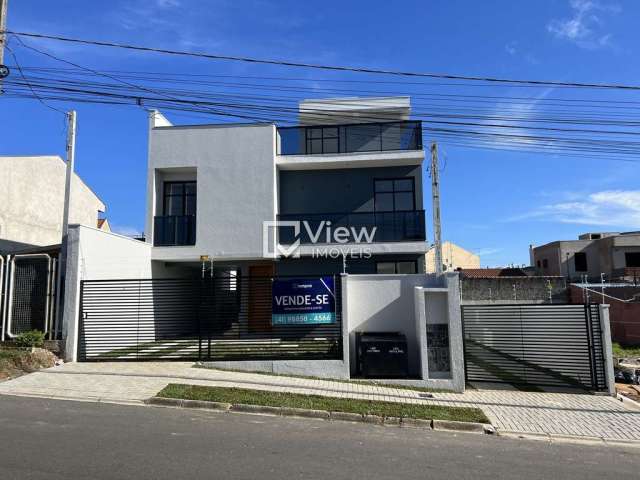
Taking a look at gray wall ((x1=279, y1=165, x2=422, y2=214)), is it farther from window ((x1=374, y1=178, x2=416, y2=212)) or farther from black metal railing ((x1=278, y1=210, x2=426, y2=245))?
black metal railing ((x1=278, y1=210, x2=426, y2=245))

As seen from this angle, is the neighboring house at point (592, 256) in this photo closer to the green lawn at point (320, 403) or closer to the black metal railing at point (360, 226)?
the black metal railing at point (360, 226)

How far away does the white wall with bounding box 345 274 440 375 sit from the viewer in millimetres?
11836

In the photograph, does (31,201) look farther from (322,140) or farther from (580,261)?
(580,261)

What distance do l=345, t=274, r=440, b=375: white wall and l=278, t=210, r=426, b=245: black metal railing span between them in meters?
4.81

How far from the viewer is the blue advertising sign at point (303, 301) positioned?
1156 cm

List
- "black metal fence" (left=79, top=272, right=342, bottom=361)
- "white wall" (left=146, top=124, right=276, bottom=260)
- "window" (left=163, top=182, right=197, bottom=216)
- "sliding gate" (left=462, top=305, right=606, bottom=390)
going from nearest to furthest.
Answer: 1. "sliding gate" (left=462, top=305, right=606, bottom=390)
2. "black metal fence" (left=79, top=272, right=342, bottom=361)
3. "white wall" (left=146, top=124, right=276, bottom=260)
4. "window" (left=163, top=182, right=197, bottom=216)

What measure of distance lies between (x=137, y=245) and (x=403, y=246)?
346 inches

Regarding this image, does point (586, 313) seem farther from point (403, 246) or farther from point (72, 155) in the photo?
point (72, 155)

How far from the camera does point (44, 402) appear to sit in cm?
816

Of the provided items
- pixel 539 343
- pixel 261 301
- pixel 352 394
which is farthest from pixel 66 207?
pixel 539 343

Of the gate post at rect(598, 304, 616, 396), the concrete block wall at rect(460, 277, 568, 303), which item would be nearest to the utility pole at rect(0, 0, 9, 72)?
the gate post at rect(598, 304, 616, 396)

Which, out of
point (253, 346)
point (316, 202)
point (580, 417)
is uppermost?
point (316, 202)

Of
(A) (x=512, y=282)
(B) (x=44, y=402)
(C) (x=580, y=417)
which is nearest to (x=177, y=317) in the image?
(B) (x=44, y=402)

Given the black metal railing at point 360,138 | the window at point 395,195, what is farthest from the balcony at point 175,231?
the window at point 395,195
